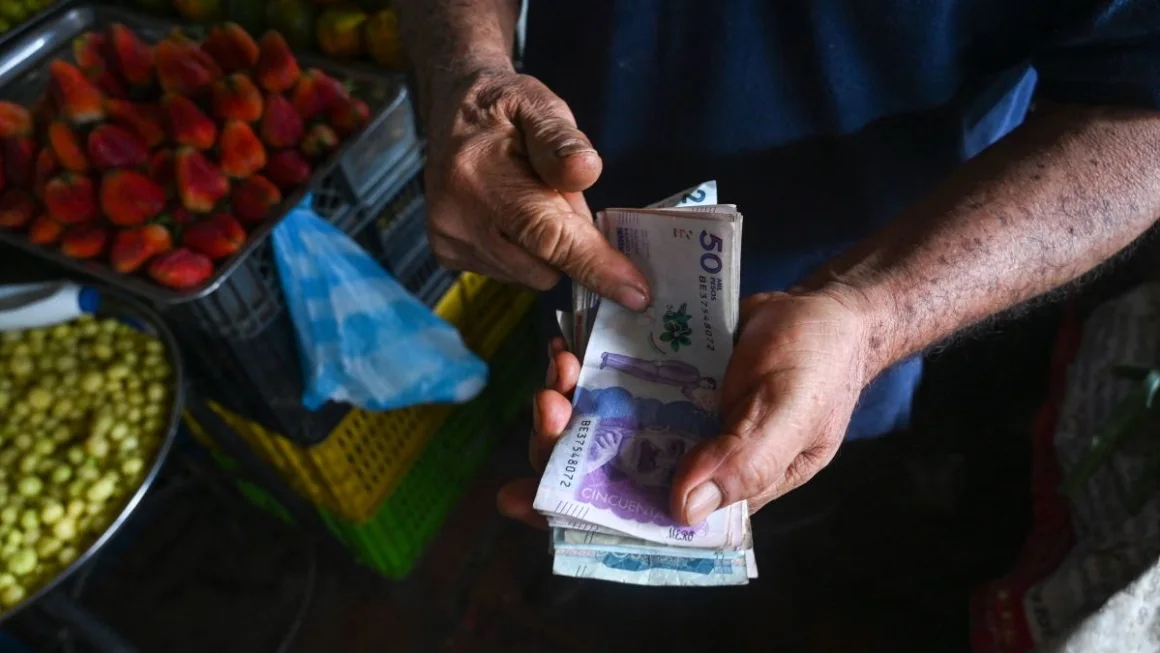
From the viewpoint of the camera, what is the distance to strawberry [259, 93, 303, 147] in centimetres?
98

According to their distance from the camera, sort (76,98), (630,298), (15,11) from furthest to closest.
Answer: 1. (15,11)
2. (76,98)
3. (630,298)

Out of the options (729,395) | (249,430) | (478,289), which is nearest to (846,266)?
(729,395)

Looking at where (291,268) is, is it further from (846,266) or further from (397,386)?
(846,266)

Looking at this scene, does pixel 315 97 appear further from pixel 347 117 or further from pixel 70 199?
pixel 70 199

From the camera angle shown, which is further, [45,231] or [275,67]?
[275,67]

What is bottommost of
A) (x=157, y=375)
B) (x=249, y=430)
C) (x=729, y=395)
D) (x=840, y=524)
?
(x=840, y=524)

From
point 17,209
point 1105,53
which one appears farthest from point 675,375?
point 17,209

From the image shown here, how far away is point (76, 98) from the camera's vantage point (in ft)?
3.25

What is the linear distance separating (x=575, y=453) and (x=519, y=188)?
0.72ft

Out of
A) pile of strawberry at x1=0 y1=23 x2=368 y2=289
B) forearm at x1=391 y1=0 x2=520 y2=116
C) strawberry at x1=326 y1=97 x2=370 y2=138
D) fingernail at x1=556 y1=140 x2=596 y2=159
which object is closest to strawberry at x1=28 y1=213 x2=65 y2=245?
pile of strawberry at x1=0 y1=23 x2=368 y2=289

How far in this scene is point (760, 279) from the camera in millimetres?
849

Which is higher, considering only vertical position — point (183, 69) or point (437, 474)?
point (183, 69)

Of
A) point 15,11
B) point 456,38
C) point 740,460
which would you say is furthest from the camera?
point 15,11

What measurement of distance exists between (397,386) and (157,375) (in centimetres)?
29
